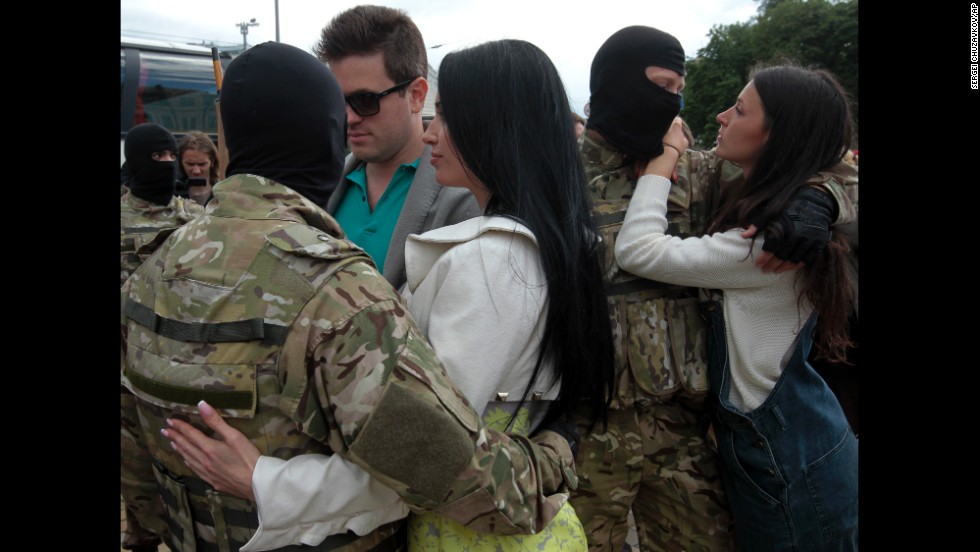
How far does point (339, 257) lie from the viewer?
3.67 feet

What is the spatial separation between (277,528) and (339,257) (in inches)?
18.3

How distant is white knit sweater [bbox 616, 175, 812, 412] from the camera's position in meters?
1.62

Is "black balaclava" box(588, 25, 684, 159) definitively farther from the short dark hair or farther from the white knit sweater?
the short dark hair

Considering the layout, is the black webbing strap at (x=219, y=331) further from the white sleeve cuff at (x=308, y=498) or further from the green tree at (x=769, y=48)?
the green tree at (x=769, y=48)

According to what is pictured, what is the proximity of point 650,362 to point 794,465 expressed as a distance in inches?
16.3

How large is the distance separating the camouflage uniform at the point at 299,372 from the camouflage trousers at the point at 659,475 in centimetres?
55

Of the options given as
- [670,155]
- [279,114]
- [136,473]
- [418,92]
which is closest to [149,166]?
[418,92]
